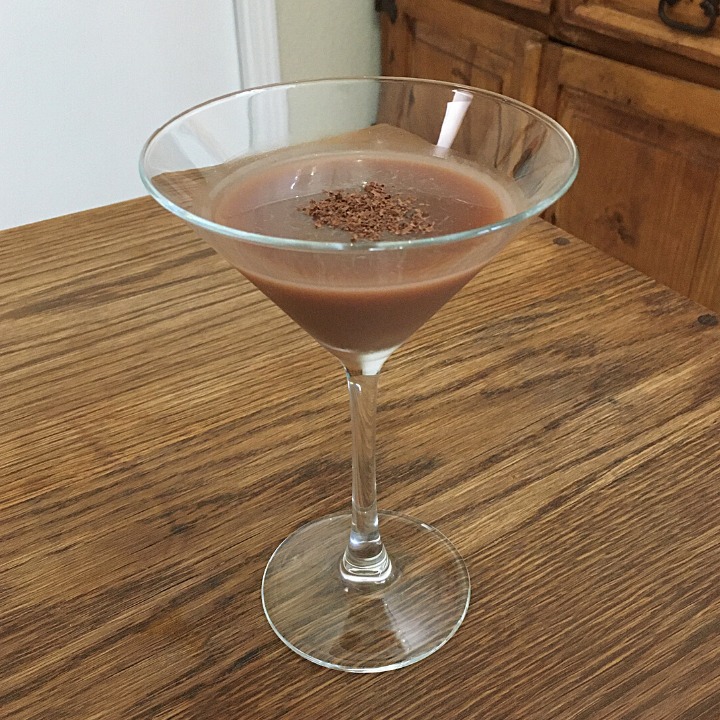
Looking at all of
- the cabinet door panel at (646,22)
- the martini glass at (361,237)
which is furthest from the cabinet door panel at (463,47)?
the martini glass at (361,237)

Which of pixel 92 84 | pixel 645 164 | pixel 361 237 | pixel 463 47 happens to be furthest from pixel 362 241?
pixel 92 84

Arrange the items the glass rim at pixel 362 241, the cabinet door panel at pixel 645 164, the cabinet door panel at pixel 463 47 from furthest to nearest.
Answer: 1. the cabinet door panel at pixel 463 47
2. the cabinet door panel at pixel 645 164
3. the glass rim at pixel 362 241

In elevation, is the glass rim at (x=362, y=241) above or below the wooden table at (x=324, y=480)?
above

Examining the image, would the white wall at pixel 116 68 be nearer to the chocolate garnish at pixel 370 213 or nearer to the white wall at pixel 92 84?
the white wall at pixel 92 84

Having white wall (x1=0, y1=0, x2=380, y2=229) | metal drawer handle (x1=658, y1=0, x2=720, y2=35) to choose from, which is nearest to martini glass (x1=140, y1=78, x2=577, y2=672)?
metal drawer handle (x1=658, y1=0, x2=720, y2=35)

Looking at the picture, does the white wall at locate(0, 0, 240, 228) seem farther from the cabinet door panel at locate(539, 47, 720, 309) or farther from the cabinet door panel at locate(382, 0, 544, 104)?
the cabinet door panel at locate(539, 47, 720, 309)

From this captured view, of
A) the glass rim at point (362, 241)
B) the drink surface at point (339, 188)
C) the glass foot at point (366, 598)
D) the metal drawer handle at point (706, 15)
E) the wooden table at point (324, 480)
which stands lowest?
the glass foot at point (366, 598)

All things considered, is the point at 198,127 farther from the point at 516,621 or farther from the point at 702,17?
the point at 702,17

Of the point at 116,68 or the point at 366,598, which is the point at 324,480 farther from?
the point at 116,68

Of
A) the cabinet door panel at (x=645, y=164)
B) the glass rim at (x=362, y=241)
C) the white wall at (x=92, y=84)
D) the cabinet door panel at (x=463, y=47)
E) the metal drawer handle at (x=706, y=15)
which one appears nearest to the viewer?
the glass rim at (x=362, y=241)
